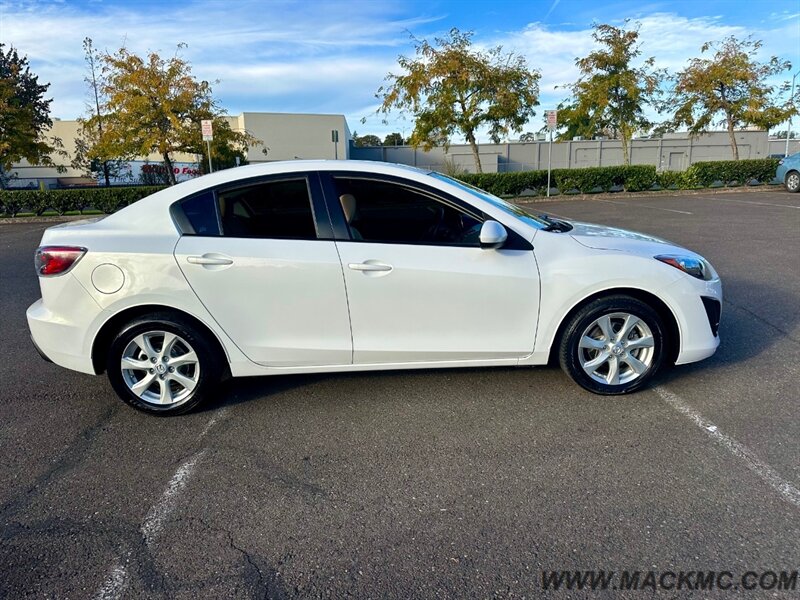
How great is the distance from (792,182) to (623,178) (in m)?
5.54

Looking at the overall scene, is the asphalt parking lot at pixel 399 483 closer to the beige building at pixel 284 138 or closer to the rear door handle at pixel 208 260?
the rear door handle at pixel 208 260

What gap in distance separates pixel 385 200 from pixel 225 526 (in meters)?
2.20

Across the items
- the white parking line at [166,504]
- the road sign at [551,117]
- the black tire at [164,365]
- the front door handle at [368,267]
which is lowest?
the white parking line at [166,504]

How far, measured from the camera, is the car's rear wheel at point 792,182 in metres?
17.6

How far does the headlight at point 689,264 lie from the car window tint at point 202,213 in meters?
3.00

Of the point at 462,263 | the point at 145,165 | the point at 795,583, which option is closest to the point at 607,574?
the point at 795,583

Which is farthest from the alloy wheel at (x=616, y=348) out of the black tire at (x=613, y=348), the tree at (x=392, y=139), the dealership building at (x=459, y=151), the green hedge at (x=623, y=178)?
the tree at (x=392, y=139)

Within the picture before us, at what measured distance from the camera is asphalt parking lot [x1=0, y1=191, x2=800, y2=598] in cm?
205

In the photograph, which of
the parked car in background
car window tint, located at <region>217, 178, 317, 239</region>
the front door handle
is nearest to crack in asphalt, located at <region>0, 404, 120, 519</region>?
car window tint, located at <region>217, 178, 317, 239</region>

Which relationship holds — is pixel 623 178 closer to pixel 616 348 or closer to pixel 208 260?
pixel 616 348

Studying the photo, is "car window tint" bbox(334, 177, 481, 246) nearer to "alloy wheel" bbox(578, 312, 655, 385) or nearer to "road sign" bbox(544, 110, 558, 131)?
"alloy wheel" bbox(578, 312, 655, 385)

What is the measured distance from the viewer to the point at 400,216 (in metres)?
3.48

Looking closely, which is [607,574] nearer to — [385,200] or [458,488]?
[458,488]

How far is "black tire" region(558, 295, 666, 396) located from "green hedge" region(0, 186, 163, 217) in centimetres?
1757
